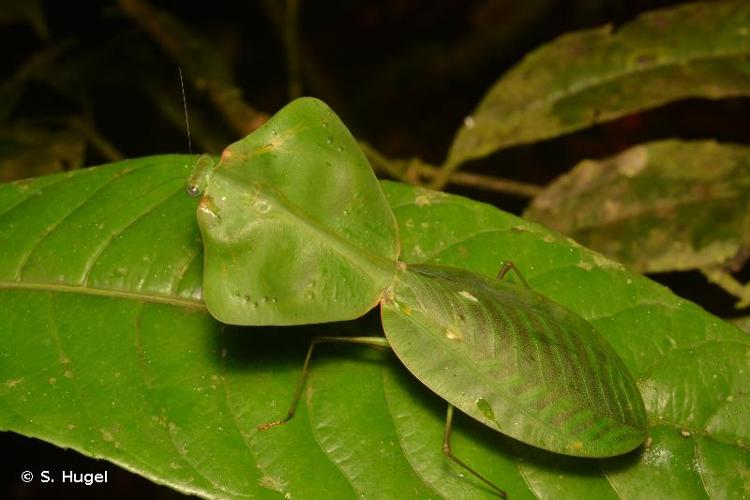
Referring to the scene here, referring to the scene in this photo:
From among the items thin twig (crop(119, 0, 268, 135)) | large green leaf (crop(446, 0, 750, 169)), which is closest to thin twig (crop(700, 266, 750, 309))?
large green leaf (crop(446, 0, 750, 169))

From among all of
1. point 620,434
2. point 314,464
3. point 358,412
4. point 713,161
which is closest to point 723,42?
point 713,161

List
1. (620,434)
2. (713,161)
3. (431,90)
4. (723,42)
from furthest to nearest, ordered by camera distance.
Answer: (431,90) → (723,42) → (713,161) → (620,434)

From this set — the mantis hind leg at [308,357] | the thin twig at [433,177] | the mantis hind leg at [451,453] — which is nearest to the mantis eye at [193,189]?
the mantis hind leg at [308,357]

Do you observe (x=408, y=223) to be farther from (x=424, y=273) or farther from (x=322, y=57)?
(x=322, y=57)

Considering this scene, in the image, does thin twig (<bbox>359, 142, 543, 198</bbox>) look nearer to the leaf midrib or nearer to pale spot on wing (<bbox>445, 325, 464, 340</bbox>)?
pale spot on wing (<bbox>445, 325, 464, 340</bbox>)

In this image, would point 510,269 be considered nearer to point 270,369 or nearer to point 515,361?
point 515,361

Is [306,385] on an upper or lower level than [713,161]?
A: lower
